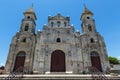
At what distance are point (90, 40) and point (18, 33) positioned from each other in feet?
47.4

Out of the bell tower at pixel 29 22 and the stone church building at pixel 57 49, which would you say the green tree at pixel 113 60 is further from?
the bell tower at pixel 29 22

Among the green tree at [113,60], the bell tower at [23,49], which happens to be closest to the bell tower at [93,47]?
the bell tower at [23,49]

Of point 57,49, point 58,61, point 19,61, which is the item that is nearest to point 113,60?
point 57,49

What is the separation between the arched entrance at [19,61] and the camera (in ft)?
70.4

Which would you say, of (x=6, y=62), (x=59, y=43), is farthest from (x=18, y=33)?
(x=59, y=43)

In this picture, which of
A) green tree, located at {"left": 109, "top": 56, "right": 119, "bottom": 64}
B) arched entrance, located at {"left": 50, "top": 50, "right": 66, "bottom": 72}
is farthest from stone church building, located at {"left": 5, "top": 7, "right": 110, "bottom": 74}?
green tree, located at {"left": 109, "top": 56, "right": 119, "bottom": 64}

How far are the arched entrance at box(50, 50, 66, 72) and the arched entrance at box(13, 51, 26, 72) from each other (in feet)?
17.3

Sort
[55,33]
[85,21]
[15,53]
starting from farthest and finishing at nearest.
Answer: [85,21], [55,33], [15,53]

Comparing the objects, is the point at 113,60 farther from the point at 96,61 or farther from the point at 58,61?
the point at 58,61

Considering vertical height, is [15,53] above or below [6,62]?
above

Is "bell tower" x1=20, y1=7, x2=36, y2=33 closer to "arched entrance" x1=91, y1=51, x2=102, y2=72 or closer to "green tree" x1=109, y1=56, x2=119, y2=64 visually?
"arched entrance" x1=91, y1=51, x2=102, y2=72

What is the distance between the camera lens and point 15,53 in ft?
74.9

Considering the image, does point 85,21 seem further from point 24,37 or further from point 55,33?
point 24,37

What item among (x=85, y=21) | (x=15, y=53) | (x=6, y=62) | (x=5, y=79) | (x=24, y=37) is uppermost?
(x=85, y=21)
